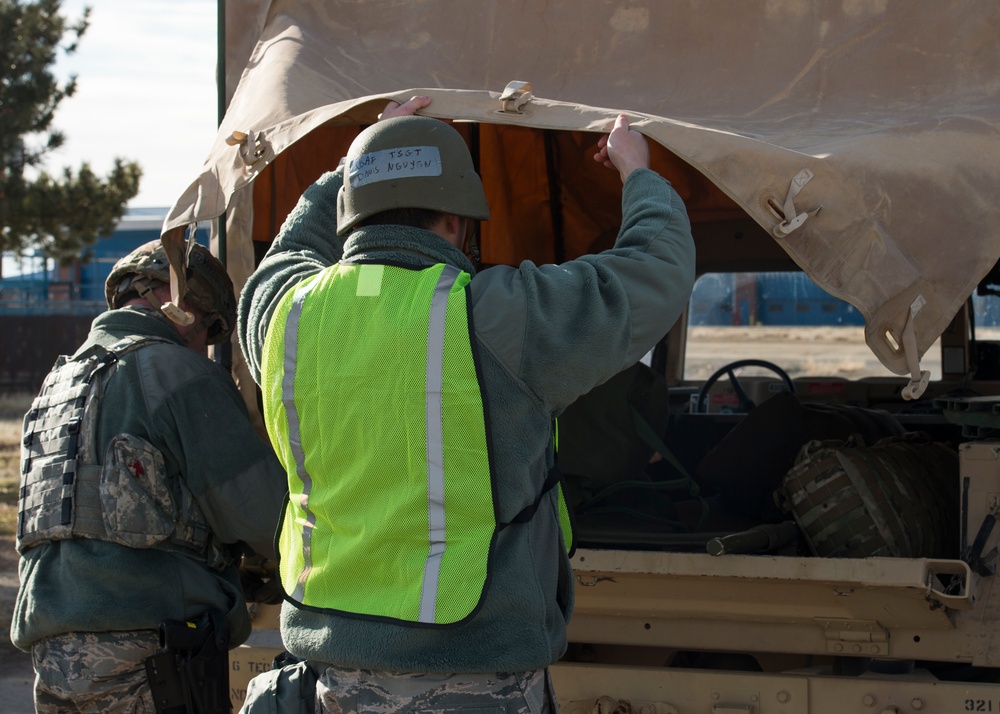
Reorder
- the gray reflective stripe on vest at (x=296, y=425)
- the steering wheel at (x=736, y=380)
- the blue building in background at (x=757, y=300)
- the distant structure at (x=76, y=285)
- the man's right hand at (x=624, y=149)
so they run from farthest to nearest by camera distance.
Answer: the distant structure at (x=76, y=285)
the blue building in background at (x=757, y=300)
the steering wheel at (x=736, y=380)
the man's right hand at (x=624, y=149)
the gray reflective stripe on vest at (x=296, y=425)

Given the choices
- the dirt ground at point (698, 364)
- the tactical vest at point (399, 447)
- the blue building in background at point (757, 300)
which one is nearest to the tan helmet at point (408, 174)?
the tactical vest at point (399, 447)

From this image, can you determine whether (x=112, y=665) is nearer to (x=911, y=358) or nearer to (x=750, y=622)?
(x=750, y=622)

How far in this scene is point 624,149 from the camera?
2.69 metres

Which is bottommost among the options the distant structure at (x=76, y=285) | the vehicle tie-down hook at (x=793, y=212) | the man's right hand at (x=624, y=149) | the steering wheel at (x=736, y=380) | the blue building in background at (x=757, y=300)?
the distant structure at (x=76, y=285)

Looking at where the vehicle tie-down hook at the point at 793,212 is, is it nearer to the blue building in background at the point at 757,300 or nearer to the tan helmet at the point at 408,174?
the tan helmet at the point at 408,174

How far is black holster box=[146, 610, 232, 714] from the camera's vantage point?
309 cm

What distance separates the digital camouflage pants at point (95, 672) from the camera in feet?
10.1

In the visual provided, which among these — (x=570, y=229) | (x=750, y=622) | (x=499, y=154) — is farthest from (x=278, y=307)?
(x=570, y=229)

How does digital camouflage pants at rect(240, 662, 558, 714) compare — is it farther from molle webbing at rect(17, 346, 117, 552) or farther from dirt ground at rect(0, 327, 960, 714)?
dirt ground at rect(0, 327, 960, 714)

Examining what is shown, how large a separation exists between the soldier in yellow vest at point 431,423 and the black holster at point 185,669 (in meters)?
0.76

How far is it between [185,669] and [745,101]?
2.18 metres

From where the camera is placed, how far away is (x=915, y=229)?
285cm

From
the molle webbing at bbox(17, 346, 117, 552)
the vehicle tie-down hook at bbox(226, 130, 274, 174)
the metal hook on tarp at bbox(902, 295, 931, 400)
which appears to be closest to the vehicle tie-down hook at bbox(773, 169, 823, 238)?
the metal hook on tarp at bbox(902, 295, 931, 400)

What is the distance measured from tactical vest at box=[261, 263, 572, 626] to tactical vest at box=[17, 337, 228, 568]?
37.0 inches
